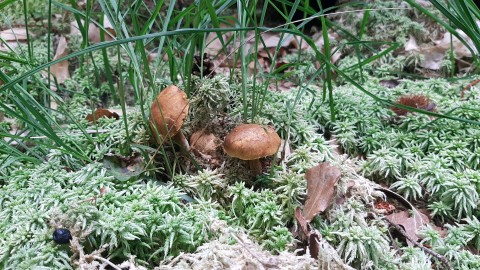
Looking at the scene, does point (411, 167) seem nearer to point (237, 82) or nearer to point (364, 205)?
point (364, 205)

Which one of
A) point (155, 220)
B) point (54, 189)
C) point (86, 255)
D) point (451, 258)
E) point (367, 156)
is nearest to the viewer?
point (86, 255)

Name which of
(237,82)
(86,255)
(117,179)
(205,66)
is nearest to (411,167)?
(237,82)

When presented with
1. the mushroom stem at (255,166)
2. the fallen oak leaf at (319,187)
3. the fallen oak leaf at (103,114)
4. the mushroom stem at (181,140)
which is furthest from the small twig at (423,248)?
the fallen oak leaf at (103,114)

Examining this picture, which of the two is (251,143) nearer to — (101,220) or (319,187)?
(319,187)

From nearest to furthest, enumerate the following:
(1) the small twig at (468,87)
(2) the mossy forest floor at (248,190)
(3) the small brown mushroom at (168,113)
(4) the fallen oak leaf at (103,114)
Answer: (2) the mossy forest floor at (248,190) < (3) the small brown mushroom at (168,113) < (4) the fallen oak leaf at (103,114) < (1) the small twig at (468,87)

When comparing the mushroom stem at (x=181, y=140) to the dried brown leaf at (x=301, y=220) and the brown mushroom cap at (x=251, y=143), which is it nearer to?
the brown mushroom cap at (x=251, y=143)

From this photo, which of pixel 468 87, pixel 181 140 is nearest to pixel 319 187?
pixel 181 140

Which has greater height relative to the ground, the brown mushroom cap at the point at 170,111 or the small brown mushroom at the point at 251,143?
the brown mushroom cap at the point at 170,111
